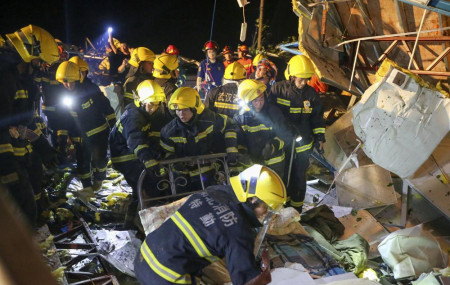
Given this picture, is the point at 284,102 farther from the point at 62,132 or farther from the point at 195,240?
the point at 62,132

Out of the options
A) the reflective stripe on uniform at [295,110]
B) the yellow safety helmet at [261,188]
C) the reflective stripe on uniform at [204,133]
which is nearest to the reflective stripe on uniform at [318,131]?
the reflective stripe on uniform at [295,110]

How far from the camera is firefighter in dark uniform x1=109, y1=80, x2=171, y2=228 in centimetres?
409

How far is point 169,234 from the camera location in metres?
2.60

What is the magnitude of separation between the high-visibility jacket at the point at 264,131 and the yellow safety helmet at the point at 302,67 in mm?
663

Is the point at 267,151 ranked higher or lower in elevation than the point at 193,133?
lower

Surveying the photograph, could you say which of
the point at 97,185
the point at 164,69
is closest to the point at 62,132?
the point at 97,185

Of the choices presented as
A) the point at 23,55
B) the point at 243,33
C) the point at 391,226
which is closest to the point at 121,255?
the point at 23,55

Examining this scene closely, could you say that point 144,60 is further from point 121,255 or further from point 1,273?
point 1,273

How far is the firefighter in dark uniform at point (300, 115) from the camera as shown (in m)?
4.98

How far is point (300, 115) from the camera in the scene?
5055 millimetres

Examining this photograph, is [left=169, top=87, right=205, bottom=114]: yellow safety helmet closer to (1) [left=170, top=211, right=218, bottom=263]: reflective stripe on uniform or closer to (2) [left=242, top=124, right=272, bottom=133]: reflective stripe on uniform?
(2) [left=242, top=124, right=272, bottom=133]: reflective stripe on uniform

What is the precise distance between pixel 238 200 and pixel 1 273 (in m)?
2.14

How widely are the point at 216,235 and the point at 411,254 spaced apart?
2.51 metres

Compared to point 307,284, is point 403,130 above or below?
above
